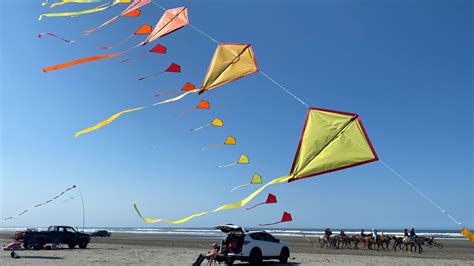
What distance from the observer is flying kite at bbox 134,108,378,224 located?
7.82 metres

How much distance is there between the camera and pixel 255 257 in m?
17.2

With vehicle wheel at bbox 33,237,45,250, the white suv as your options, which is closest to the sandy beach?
the white suv

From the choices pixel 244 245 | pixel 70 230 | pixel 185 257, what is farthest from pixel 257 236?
pixel 70 230

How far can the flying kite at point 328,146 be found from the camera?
782 cm

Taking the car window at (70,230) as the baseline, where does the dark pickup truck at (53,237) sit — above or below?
below

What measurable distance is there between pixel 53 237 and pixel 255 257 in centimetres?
1594

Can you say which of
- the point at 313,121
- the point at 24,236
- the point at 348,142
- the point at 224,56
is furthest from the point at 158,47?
the point at 24,236

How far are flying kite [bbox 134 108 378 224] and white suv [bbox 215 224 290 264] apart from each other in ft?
31.3

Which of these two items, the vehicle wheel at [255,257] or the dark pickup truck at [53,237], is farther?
the dark pickup truck at [53,237]

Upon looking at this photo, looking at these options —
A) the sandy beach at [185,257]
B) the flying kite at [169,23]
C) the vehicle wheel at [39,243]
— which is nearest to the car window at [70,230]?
the vehicle wheel at [39,243]

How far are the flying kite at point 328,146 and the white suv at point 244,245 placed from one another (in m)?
9.55

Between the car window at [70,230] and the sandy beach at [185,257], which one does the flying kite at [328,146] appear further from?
the car window at [70,230]

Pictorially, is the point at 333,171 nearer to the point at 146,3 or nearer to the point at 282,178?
the point at 282,178

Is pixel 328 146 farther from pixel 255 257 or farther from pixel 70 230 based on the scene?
pixel 70 230
